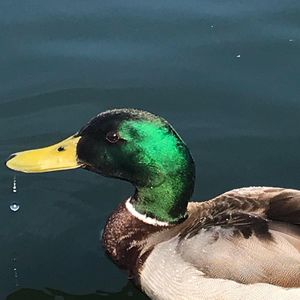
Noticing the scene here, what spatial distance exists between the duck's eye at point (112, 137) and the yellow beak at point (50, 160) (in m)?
0.17

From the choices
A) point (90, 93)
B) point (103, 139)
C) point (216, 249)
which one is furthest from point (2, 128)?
point (216, 249)

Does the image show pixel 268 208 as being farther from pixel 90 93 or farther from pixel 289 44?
pixel 289 44

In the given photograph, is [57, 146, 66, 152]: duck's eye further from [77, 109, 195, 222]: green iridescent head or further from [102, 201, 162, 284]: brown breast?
[102, 201, 162, 284]: brown breast

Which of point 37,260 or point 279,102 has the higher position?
point 279,102

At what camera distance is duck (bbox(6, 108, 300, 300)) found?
11.6 feet

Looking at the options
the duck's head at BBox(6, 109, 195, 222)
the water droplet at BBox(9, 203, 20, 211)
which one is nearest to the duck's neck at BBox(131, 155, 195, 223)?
the duck's head at BBox(6, 109, 195, 222)

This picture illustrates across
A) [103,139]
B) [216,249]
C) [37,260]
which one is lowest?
[37,260]

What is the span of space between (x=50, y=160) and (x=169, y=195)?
1.91 ft

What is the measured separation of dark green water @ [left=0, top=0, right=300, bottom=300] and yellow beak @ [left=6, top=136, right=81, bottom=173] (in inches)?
24.8

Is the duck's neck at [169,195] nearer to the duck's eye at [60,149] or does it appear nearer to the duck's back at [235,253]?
the duck's back at [235,253]

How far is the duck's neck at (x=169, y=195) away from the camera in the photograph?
154 inches

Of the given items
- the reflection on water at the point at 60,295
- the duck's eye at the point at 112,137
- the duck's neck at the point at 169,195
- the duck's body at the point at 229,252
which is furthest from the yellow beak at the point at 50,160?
the reflection on water at the point at 60,295

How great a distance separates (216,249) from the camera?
142 inches

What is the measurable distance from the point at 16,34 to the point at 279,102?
195 cm
